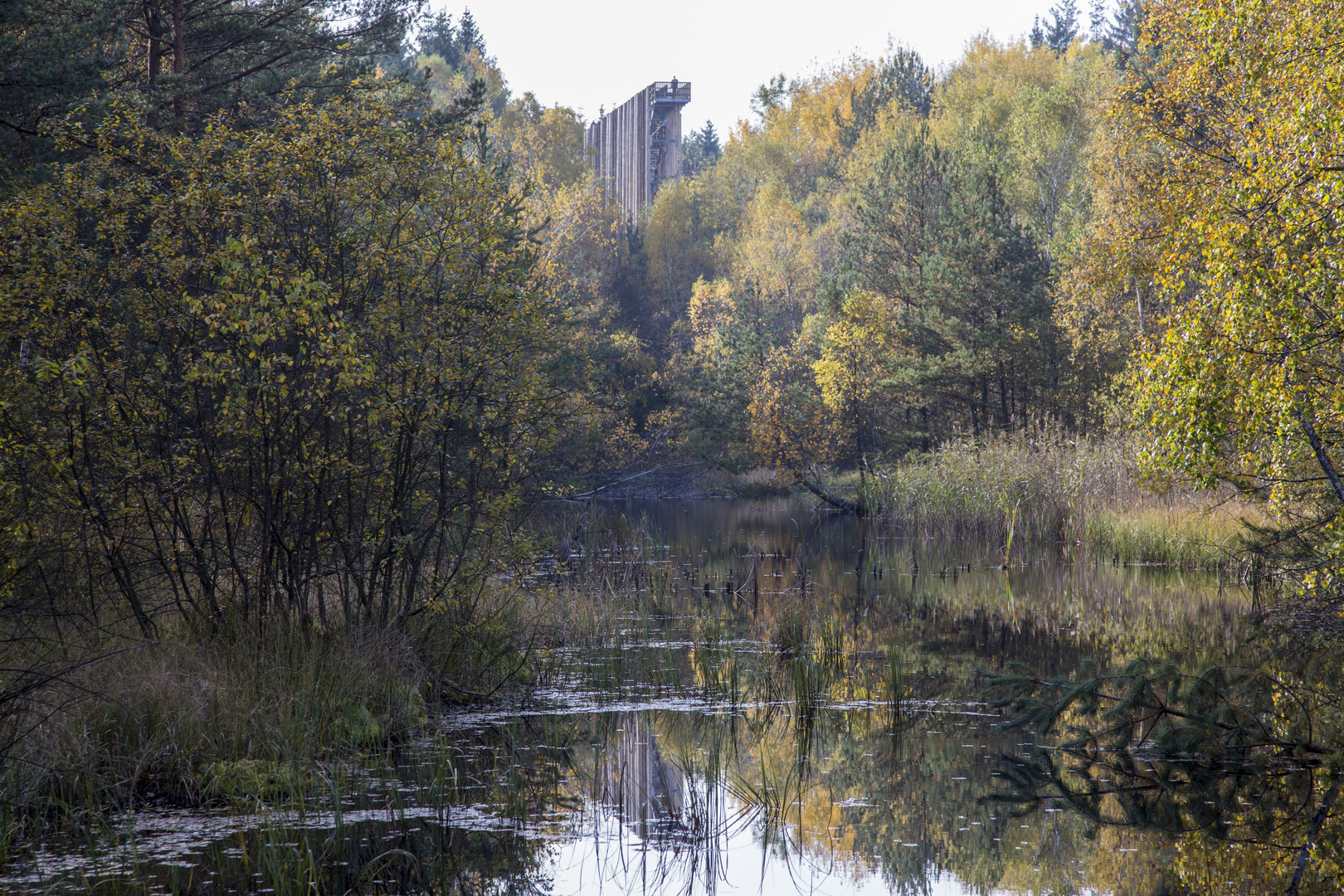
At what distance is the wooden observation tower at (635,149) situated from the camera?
5628 centimetres

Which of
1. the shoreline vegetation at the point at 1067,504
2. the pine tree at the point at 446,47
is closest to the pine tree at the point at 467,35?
the pine tree at the point at 446,47

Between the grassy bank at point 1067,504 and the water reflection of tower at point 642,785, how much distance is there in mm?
10105

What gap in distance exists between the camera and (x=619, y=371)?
41.8 meters

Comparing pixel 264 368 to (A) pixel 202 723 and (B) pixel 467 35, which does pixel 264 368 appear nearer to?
(A) pixel 202 723

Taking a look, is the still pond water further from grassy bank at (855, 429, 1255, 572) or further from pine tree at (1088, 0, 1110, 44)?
pine tree at (1088, 0, 1110, 44)

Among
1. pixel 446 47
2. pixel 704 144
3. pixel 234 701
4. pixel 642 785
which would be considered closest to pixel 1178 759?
pixel 642 785

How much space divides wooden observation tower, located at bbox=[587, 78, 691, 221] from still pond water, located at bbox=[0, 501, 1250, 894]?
156 ft

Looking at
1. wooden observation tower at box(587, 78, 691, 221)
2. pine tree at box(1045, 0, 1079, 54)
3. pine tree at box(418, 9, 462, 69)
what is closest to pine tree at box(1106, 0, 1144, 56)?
pine tree at box(1045, 0, 1079, 54)

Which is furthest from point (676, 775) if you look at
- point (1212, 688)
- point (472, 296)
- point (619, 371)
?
point (619, 371)

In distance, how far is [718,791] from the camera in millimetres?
6207

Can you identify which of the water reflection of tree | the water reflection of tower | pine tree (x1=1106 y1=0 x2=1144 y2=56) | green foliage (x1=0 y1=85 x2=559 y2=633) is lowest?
the water reflection of tower

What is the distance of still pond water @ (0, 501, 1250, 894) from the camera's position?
491cm

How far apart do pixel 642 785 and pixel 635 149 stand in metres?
54.3

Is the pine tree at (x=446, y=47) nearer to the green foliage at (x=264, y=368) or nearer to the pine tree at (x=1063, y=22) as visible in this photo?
the pine tree at (x=1063, y=22)
